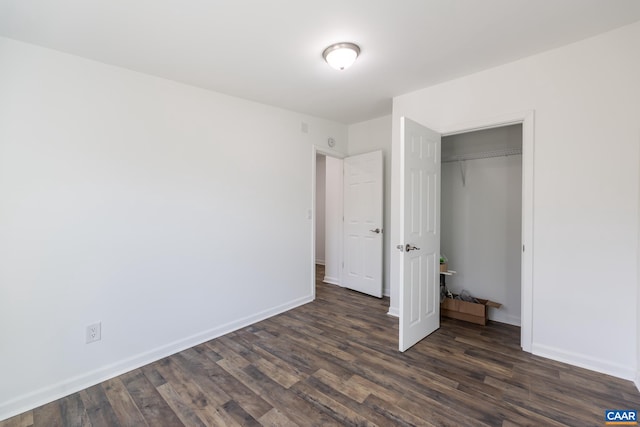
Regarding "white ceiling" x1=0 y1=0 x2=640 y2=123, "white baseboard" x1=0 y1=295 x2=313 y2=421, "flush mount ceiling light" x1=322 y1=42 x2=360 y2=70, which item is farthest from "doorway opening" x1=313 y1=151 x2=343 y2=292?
"flush mount ceiling light" x1=322 y1=42 x2=360 y2=70

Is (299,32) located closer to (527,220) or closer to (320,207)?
(527,220)

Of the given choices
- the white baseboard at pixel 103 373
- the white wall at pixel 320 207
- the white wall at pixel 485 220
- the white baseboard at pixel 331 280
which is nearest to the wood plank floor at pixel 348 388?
the white baseboard at pixel 103 373

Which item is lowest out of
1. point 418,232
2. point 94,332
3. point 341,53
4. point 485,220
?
point 94,332

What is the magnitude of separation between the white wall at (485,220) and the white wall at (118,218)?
7.30 feet

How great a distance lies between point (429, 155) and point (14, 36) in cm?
332

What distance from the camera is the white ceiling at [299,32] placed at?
171 cm

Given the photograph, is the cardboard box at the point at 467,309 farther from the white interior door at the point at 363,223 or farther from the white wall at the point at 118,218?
the white wall at the point at 118,218

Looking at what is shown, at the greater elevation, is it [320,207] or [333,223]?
[320,207]

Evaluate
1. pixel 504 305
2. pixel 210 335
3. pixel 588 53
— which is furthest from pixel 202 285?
pixel 588 53

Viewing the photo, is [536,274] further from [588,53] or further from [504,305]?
[588,53]

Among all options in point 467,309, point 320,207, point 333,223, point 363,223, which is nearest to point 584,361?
point 467,309

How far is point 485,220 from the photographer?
3.25 m

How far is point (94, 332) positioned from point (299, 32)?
8.96 ft

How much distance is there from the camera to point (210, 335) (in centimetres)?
282
